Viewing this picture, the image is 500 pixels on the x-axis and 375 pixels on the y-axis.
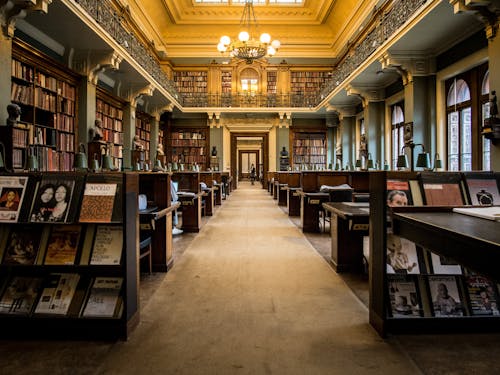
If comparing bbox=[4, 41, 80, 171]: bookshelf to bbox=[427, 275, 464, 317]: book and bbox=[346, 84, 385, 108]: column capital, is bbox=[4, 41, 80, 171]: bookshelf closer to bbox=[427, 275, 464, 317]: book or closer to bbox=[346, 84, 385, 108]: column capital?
bbox=[427, 275, 464, 317]: book

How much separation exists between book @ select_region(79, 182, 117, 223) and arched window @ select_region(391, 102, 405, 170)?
31.6ft

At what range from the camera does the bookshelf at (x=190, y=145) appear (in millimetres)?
16609

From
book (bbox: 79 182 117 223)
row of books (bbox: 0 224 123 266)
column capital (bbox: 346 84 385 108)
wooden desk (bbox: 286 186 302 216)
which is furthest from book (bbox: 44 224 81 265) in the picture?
column capital (bbox: 346 84 385 108)

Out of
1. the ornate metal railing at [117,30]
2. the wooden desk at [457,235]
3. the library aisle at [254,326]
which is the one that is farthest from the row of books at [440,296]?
the ornate metal railing at [117,30]

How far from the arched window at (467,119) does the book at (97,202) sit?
6736 mm

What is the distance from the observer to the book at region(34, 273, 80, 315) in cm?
222

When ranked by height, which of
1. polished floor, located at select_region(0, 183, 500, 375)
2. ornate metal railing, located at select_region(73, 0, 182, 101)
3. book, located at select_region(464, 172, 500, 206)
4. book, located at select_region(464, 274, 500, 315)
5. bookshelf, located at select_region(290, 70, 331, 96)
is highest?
bookshelf, located at select_region(290, 70, 331, 96)

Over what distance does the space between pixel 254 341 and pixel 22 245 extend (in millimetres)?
1565

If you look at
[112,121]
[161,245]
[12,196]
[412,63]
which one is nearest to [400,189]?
[12,196]

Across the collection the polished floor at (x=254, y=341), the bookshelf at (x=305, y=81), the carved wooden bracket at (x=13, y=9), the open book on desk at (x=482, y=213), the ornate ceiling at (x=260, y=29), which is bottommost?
the polished floor at (x=254, y=341)

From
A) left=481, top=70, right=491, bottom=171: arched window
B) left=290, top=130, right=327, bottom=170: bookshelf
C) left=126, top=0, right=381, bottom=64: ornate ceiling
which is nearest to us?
left=481, top=70, right=491, bottom=171: arched window

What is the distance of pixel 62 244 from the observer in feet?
7.54

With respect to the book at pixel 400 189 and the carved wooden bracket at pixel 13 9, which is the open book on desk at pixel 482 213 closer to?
the book at pixel 400 189

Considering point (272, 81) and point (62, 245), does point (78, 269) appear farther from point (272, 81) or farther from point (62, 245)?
point (272, 81)
